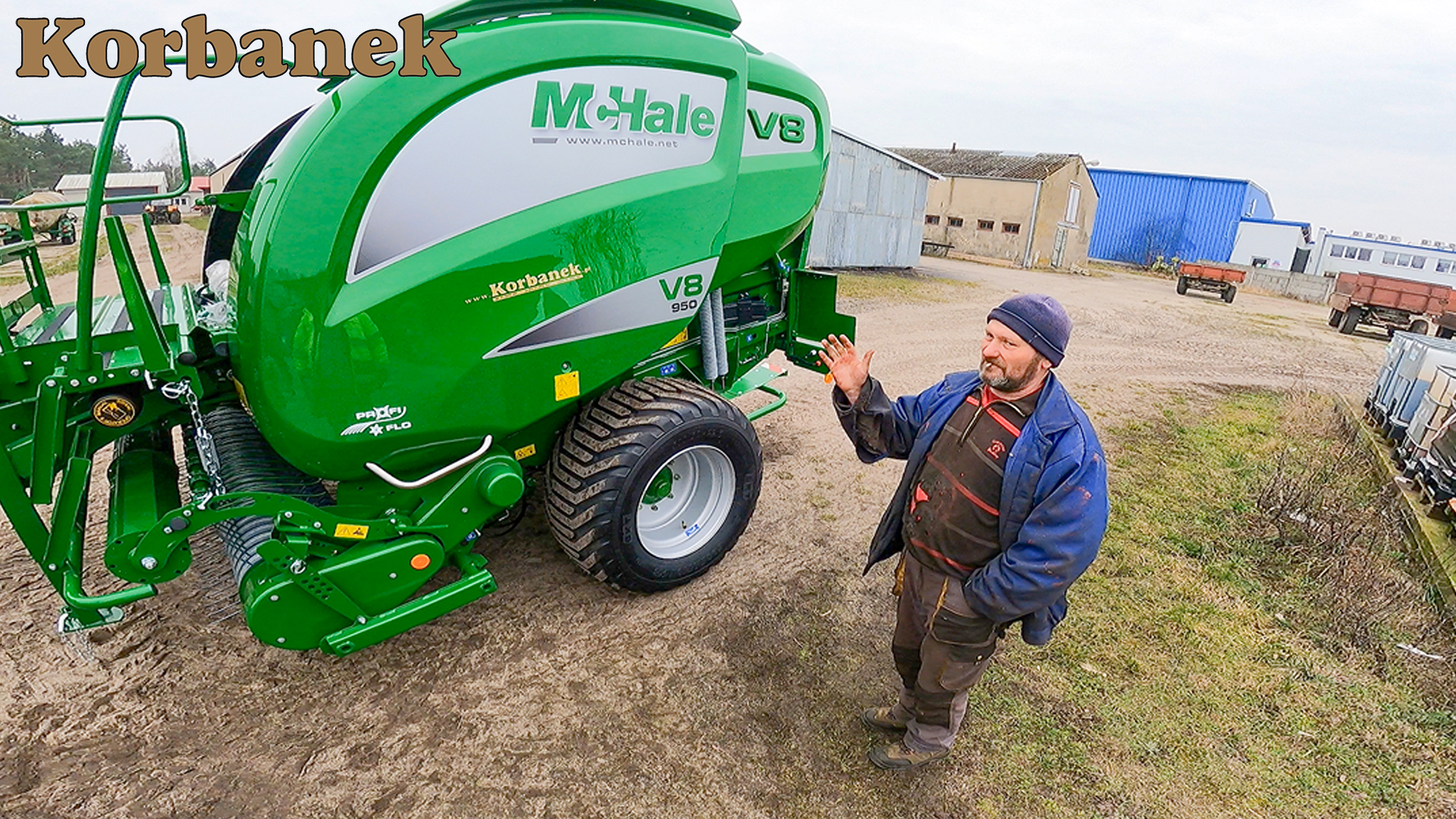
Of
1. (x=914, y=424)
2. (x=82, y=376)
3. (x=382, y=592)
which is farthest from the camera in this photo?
(x=382, y=592)

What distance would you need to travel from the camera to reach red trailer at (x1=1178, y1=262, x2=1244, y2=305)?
20203mm

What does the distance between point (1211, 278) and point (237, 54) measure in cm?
2341

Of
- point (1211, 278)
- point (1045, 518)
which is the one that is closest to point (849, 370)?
point (1045, 518)

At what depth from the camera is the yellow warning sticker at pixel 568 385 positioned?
3.02 m

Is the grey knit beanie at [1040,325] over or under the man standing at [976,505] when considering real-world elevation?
over

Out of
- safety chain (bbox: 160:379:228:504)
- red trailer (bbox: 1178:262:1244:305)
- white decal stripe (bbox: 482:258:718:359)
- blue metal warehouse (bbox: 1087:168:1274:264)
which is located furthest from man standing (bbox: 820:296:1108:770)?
blue metal warehouse (bbox: 1087:168:1274:264)

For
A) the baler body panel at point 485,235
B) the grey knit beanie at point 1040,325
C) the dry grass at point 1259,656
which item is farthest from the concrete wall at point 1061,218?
the grey knit beanie at point 1040,325

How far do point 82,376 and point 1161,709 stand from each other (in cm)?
410

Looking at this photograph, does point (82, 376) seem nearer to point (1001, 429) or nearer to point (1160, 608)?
point (1001, 429)

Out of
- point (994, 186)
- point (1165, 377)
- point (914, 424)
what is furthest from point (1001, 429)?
point (994, 186)

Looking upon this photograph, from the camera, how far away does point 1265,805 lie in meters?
2.64

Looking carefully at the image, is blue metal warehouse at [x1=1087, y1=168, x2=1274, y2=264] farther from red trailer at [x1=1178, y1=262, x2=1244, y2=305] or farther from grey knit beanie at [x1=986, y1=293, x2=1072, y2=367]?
grey knit beanie at [x1=986, y1=293, x2=1072, y2=367]

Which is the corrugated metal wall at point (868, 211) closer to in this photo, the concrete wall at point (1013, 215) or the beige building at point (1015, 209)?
the beige building at point (1015, 209)

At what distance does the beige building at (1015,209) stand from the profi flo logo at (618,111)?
80.1 ft
